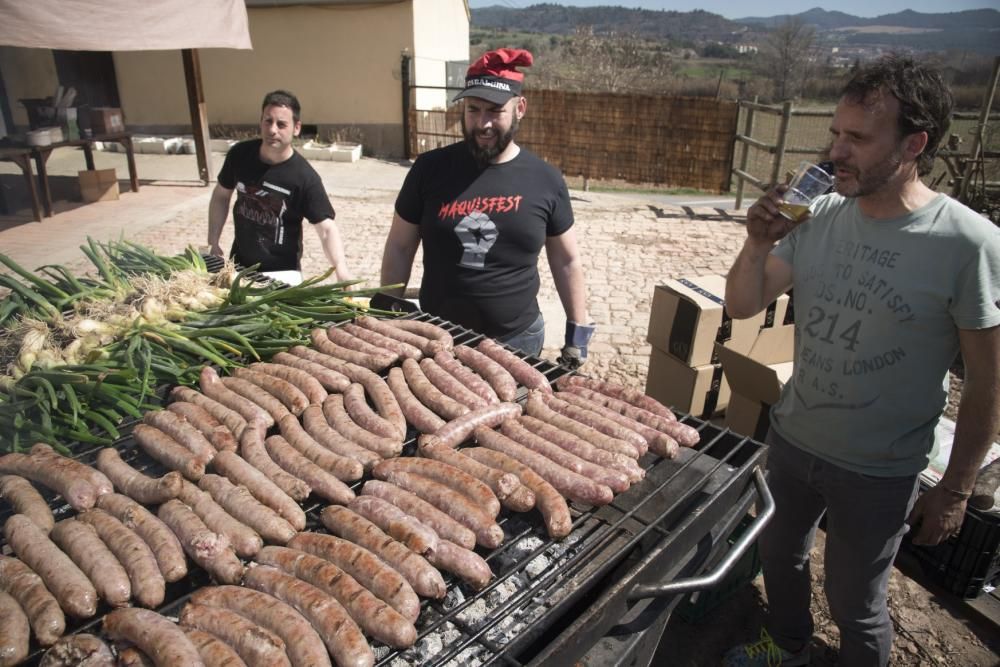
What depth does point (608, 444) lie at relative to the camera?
2535 mm

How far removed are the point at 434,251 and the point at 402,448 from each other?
68.0 inches

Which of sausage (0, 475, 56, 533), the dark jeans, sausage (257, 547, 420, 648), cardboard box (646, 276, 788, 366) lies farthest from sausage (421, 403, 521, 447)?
cardboard box (646, 276, 788, 366)

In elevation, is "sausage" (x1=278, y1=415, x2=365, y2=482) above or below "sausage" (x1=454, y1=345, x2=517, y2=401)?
below

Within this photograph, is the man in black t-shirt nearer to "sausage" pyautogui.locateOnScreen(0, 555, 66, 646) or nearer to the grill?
the grill

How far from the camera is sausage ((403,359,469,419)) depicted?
276 cm

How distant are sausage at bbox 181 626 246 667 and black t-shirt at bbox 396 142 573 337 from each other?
Answer: 254 cm

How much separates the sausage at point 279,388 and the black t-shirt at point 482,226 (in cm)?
135

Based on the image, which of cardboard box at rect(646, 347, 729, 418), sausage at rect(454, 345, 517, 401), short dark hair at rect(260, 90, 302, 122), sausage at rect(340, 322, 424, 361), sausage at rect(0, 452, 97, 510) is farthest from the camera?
cardboard box at rect(646, 347, 729, 418)

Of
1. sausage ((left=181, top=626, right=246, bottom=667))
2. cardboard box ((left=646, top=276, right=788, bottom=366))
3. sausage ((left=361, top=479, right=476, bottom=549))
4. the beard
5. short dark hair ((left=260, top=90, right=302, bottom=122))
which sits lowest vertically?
cardboard box ((left=646, top=276, right=788, bottom=366))

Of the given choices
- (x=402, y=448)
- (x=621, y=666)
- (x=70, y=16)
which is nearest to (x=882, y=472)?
(x=621, y=666)

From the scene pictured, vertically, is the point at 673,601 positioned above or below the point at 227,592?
below

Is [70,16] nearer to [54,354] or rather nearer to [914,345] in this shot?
[54,354]

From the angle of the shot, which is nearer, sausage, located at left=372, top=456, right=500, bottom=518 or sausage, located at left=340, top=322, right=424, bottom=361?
sausage, located at left=372, top=456, right=500, bottom=518

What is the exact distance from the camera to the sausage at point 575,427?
252 centimetres
